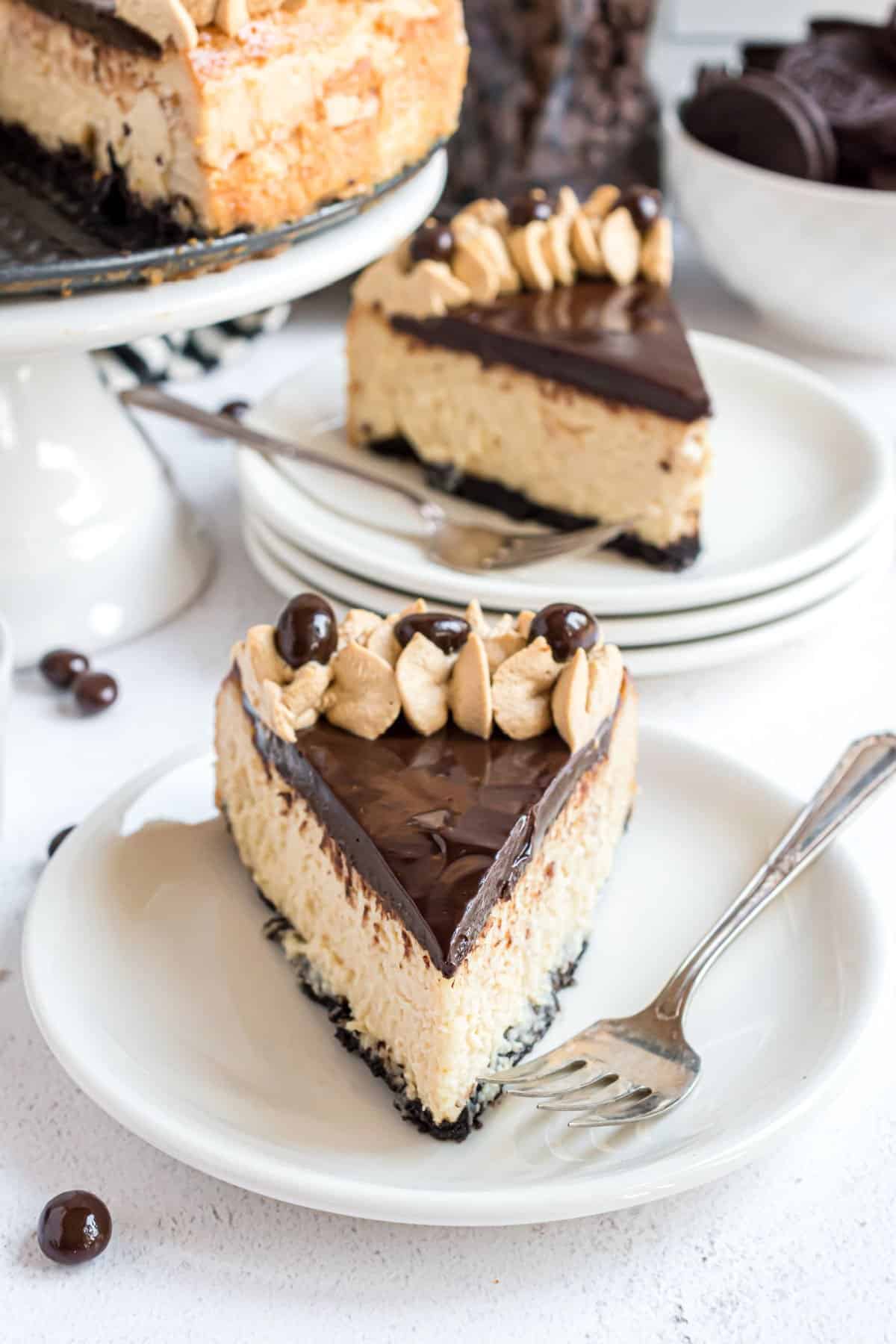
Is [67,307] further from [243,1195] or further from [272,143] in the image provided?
[243,1195]

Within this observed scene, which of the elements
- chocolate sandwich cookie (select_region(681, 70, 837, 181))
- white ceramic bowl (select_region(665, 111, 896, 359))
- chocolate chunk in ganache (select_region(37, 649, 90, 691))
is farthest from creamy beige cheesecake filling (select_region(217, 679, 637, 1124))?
chocolate sandwich cookie (select_region(681, 70, 837, 181))

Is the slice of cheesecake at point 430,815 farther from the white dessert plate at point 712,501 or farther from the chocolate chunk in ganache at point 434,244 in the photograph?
the chocolate chunk in ganache at point 434,244

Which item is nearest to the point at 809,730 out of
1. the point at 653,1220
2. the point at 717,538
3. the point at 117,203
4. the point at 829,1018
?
the point at 717,538

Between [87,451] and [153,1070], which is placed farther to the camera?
[87,451]

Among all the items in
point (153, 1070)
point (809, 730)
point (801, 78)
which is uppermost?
point (801, 78)

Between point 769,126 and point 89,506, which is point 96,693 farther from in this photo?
point 769,126
